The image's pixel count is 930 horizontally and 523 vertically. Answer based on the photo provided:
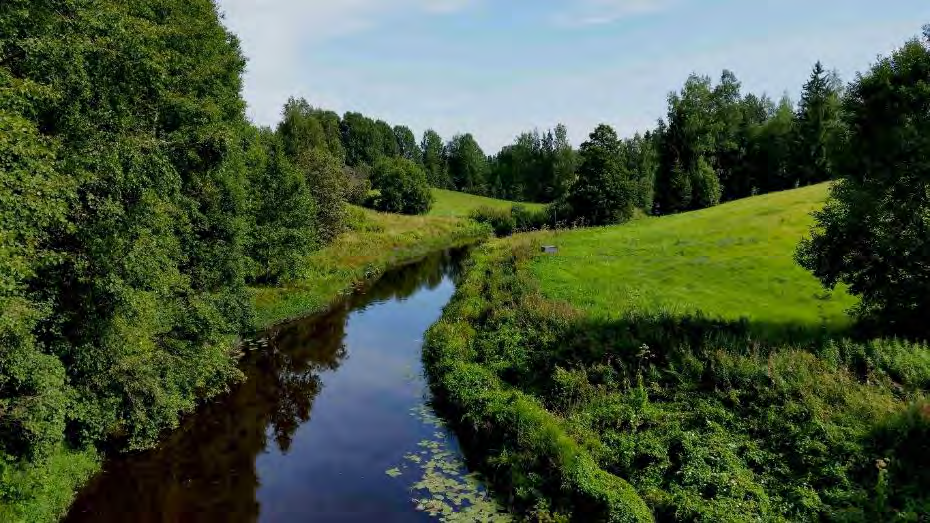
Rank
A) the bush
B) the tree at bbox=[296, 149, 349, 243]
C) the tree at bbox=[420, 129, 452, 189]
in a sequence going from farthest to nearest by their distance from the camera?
1. the tree at bbox=[420, 129, 452, 189]
2. the bush
3. the tree at bbox=[296, 149, 349, 243]

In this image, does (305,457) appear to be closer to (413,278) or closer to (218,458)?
(218,458)

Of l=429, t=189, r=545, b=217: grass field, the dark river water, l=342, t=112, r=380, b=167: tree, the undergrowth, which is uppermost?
l=342, t=112, r=380, b=167: tree

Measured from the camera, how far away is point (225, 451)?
23.3 metres

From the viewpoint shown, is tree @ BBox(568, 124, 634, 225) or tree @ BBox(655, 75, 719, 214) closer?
tree @ BBox(568, 124, 634, 225)

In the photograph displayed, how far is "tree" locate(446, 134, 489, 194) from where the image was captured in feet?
557

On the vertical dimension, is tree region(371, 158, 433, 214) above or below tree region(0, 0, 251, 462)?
above


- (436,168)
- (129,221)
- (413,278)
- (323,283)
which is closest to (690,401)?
(129,221)

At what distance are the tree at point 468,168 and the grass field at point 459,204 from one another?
3245 cm

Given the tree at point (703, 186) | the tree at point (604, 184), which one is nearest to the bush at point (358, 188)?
the tree at point (604, 184)

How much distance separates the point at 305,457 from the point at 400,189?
8415 centimetres

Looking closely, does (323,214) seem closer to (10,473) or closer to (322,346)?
(322,346)

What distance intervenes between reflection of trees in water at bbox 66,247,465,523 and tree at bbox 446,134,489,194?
438 ft

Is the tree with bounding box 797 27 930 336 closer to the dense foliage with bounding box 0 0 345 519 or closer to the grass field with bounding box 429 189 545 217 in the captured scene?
the dense foliage with bounding box 0 0 345 519

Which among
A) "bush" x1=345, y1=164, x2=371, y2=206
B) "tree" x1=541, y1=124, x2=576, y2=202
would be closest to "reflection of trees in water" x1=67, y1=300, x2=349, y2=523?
"bush" x1=345, y1=164, x2=371, y2=206
